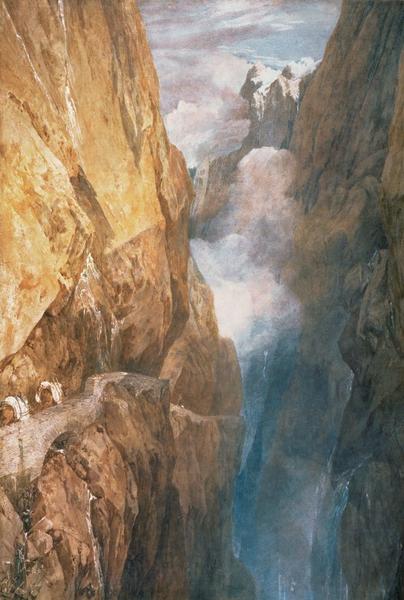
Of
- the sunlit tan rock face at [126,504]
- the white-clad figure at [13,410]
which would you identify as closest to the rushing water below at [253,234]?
the sunlit tan rock face at [126,504]

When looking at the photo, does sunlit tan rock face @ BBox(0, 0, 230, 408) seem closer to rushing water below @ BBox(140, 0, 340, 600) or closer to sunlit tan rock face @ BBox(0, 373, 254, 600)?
rushing water below @ BBox(140, 0, 340, 600)

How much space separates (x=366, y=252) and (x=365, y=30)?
11.1 ft

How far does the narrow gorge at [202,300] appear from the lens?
9.17 m

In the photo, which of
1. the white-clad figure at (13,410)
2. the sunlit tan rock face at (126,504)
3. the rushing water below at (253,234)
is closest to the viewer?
the white-clad figure at (13,410)

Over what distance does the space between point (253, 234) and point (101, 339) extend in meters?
3.27

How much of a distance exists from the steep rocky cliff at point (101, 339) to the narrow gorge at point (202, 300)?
32 mm

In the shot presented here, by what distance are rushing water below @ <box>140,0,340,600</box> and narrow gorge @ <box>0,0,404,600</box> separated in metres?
0.04

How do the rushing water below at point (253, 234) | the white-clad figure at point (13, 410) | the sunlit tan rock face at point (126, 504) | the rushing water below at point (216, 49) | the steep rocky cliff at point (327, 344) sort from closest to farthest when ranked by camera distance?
the white-clad figure at point (13, 410) → the sunlit tan rock face at point (126, 504) → the rushing water below at point (216, 49) → the rushing water below at point (253, 234) → the steep rocky cliff at point (327, 344)

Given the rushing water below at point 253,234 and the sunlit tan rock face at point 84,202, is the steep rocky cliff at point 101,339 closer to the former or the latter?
the sunlit tan rock face at point 84,202

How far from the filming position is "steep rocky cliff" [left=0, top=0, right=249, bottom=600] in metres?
8.91

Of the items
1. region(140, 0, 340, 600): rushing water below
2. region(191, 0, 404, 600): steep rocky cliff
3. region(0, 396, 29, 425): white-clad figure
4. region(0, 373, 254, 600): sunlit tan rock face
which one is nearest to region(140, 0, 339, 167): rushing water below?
region(140, 0, 340, 600): rushing water below

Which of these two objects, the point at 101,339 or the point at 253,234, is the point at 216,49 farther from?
the point at 101,339

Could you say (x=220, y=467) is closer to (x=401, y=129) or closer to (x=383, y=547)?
(x=383, y=547)

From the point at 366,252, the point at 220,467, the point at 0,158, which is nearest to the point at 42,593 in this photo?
the point at 220,467
